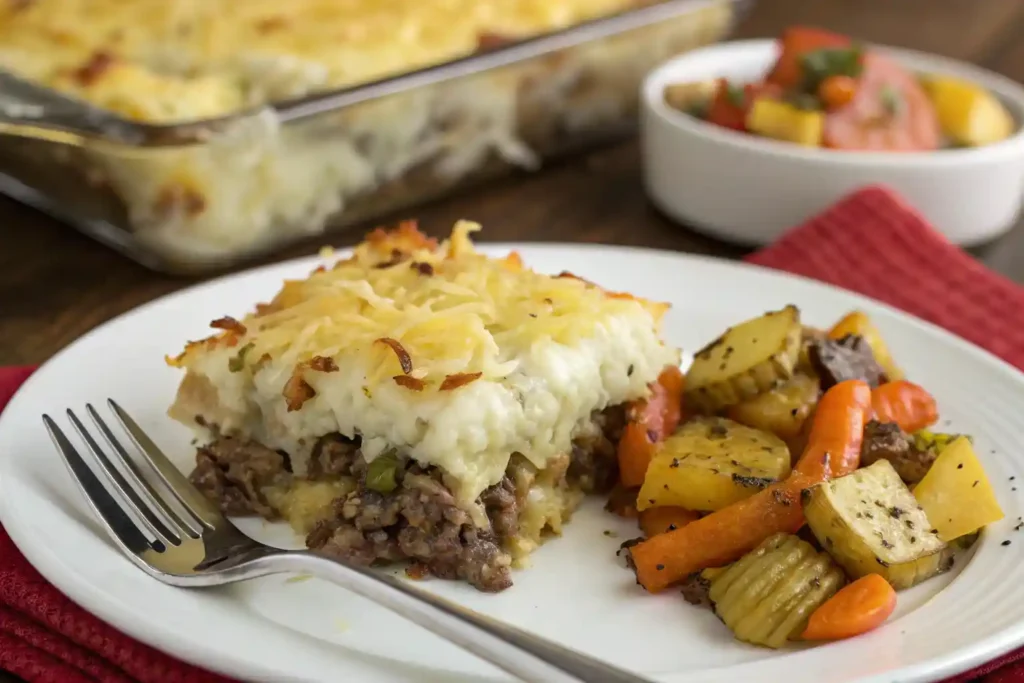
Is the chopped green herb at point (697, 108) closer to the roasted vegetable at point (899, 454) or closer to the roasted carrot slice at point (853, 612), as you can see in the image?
the roasted vegetable at point (899, 454)

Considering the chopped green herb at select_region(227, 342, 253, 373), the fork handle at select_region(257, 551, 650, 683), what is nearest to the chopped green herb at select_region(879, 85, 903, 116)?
the chopped green herb at select_region(227, 342, 253, 373)

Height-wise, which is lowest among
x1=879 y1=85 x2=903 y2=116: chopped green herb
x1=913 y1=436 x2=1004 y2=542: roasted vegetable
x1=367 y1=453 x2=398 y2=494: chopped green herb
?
x1=879 y1=85 x2=903 y2=116: chopped green herb

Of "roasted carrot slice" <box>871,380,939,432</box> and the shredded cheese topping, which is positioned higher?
the shredded cheese topping

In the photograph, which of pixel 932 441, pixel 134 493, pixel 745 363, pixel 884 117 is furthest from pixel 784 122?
pixel 134 493

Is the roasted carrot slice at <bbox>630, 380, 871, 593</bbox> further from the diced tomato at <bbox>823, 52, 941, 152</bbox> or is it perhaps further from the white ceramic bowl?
the diced tomato at <bbox>823, 52, 941, 152</bbox>

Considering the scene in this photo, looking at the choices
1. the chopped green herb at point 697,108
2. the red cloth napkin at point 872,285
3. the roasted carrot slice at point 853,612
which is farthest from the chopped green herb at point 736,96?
the roasted carrot slice at point 853,612
